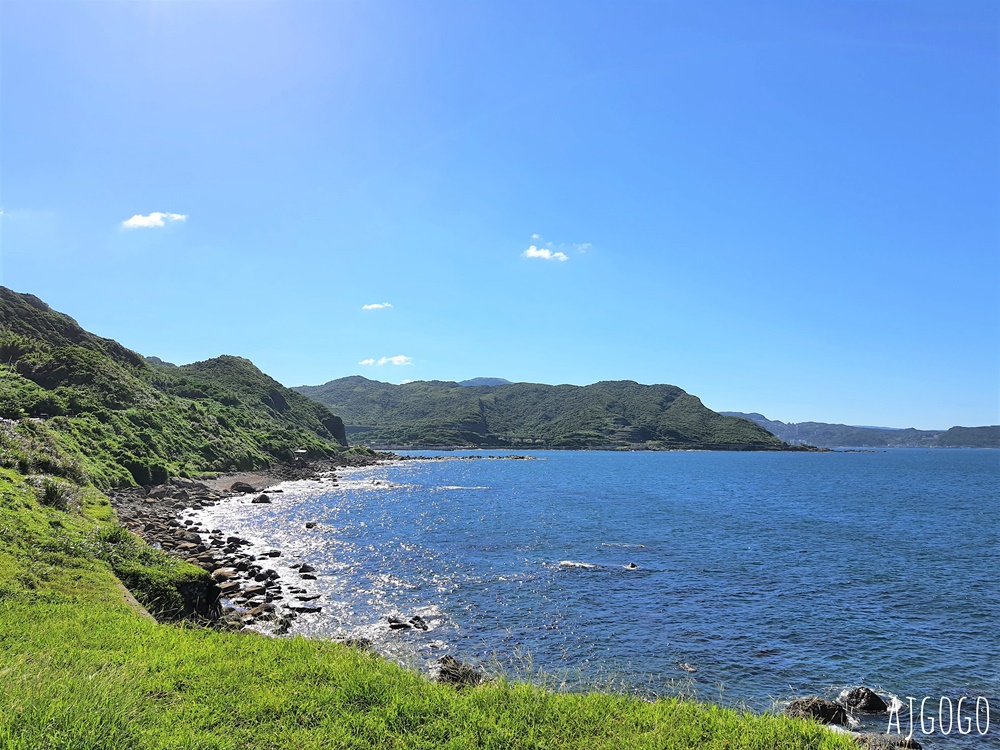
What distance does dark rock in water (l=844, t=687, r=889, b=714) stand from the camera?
19.5 m

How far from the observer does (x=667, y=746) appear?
10.1 m

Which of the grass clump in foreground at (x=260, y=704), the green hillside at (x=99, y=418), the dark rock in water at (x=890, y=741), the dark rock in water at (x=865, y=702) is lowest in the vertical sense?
the dark rock in water at (x=865, y=702)

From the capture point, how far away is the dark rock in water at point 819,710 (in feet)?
60.2

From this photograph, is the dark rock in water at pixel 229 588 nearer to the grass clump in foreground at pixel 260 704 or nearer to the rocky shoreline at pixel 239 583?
the rocky shoreline at pixel 239 583

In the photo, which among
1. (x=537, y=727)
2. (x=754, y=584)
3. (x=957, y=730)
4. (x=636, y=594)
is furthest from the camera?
(x=754, y=584)

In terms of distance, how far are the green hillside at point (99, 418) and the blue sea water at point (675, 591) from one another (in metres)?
17.1

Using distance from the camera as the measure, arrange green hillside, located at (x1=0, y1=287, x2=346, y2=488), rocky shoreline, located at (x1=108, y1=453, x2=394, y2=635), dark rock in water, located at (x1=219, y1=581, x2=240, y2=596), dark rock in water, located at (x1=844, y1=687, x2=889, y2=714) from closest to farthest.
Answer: dark rock in water, located at (x1=844, y1=687, x2=889, y2=714)
rocky shoreline, located at (x1=108, y1=453, x2=394, y2=635)
dark rock in water, located at (x1=219, y1=581, x2=240, y2=596)
green hillside, located at (x1=0, y1=287, x2=346, y2=488)

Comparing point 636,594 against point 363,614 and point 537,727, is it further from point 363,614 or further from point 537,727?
point 537,727

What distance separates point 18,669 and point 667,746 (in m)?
12.2

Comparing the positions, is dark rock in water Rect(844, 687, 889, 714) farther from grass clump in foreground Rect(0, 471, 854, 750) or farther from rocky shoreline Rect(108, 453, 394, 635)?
rocky shoreline Rect(108, 453, 394, 635)

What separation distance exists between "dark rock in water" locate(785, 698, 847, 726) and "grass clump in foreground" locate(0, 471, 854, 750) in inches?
331

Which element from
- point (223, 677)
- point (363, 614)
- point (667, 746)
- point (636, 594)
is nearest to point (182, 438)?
point (363, 614)

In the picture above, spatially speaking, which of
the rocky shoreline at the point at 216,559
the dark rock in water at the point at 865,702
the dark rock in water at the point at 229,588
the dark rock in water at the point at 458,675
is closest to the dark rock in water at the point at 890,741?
the dark rock in water at the point at 865,702

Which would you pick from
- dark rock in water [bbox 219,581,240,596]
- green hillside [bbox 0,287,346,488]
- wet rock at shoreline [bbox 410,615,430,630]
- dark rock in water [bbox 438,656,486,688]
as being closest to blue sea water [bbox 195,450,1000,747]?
wet rock at shoreline [bbox 410,615,430,630]
